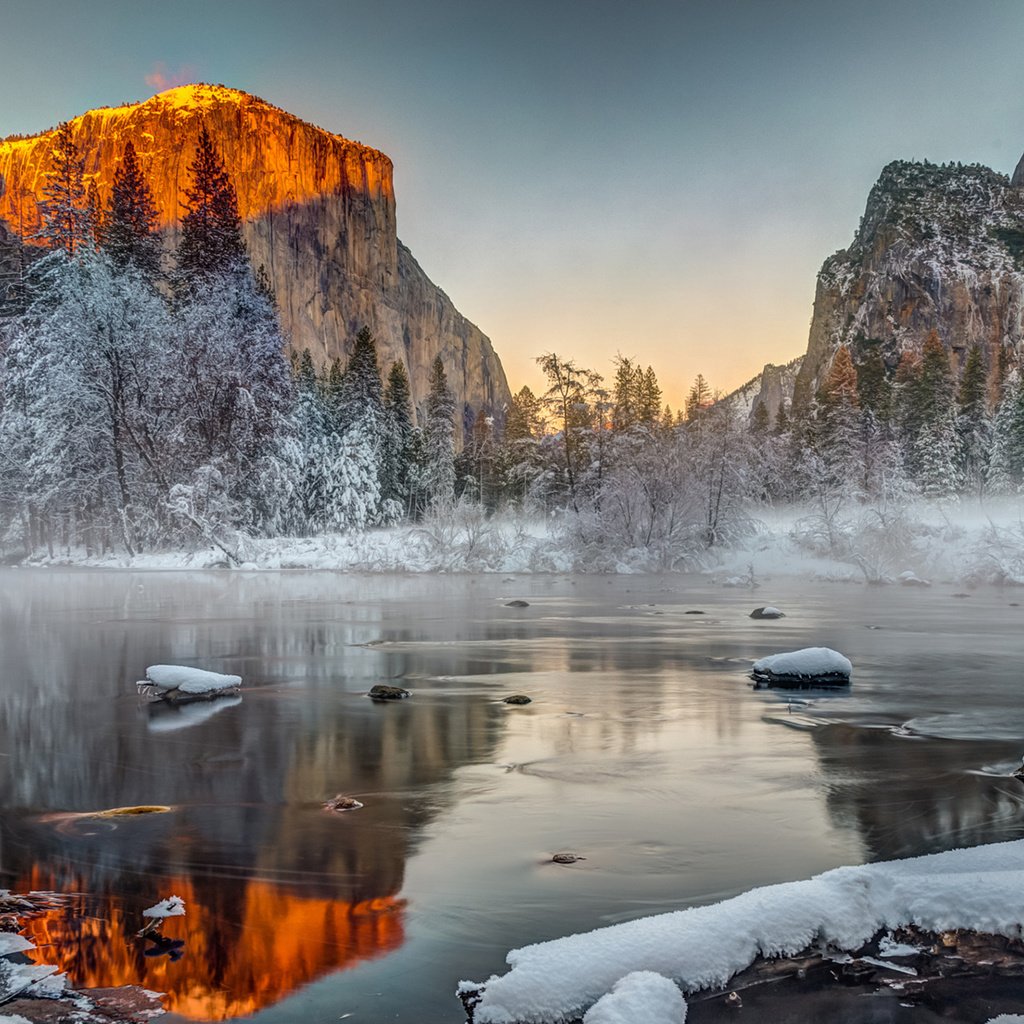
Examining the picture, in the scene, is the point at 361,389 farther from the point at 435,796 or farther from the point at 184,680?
the point at 435,796

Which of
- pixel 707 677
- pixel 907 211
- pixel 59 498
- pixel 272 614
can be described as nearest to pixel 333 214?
pixel 907 211

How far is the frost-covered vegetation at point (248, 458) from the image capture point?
3538 cm

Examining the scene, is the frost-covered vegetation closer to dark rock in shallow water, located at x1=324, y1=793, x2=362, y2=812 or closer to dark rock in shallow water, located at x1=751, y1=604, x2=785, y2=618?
dark rock in shallow water, located at x1=751, y1=604, x2=785, y2=618

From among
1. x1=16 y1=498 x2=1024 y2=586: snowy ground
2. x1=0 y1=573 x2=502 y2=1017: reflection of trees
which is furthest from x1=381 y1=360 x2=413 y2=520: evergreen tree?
x1=0 y1=573 x2=502 y2=1017: reflection of trees

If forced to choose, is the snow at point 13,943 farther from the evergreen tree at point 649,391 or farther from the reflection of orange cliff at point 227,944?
the evergreen tree at point 649,391

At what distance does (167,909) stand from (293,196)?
525ft

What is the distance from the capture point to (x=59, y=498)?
40.8m

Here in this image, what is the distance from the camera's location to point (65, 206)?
4584 centimetres

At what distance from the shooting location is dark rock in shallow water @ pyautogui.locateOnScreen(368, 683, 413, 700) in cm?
929

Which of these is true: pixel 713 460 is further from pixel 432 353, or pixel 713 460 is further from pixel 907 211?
pixel 432 353

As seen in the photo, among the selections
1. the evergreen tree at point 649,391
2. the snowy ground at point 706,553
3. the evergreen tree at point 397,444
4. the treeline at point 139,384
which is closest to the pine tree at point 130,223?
the treeline at point 139,384

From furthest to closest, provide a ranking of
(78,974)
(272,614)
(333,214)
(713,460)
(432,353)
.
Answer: (432,353) → (333,214) → (713,460) → (272,614) → (78,974)

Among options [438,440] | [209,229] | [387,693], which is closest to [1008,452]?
[438,440]

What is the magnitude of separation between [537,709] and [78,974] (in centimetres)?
586
